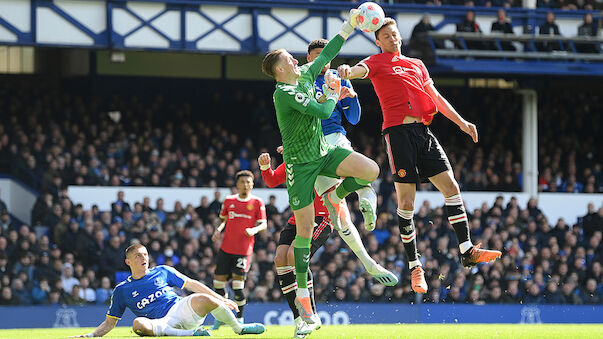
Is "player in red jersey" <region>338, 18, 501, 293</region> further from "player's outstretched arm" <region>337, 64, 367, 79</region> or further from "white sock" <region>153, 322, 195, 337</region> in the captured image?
"white sock" <region>153, 322, 195, 337</region>

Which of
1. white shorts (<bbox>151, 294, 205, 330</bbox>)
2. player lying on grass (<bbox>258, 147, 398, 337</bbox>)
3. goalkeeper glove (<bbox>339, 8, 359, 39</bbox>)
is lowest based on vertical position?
white shorts (<bbox>151, 294, 205, 330</bbox>)

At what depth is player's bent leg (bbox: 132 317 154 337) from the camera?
1234cm

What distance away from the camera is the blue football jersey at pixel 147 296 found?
12.7 metres

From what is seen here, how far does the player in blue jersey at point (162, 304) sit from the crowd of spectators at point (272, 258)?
7.46 m

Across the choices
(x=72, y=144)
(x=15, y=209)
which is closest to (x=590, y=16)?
(x=72, y=144)

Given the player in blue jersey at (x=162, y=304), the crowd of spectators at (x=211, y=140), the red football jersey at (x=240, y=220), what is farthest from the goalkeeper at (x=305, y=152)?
the crowd of spectators at (x=211, y=140)

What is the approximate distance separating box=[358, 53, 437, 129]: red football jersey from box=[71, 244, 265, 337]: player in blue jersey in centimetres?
289

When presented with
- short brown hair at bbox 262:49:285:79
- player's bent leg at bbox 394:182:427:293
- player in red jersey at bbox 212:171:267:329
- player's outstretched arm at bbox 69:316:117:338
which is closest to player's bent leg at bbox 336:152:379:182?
player's bent leg at bbox 394:182:427:293

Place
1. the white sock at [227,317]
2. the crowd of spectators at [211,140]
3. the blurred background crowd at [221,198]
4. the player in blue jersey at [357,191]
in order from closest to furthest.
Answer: the player in blue jersey at [357,191] → the white sock at [227,317] → the blurred background crowd at [221,198] → the crowd of spectators at [211,140]

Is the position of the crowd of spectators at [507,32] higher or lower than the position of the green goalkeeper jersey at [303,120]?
higher

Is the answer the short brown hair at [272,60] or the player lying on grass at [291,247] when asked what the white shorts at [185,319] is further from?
the short brown hair at [272,60]

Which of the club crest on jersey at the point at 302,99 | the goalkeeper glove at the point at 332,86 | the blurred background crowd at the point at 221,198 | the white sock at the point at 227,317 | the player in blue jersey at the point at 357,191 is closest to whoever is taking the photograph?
the club crest on jersey at the point at 302,99

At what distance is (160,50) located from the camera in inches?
957

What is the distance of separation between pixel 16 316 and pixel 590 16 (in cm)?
1521
